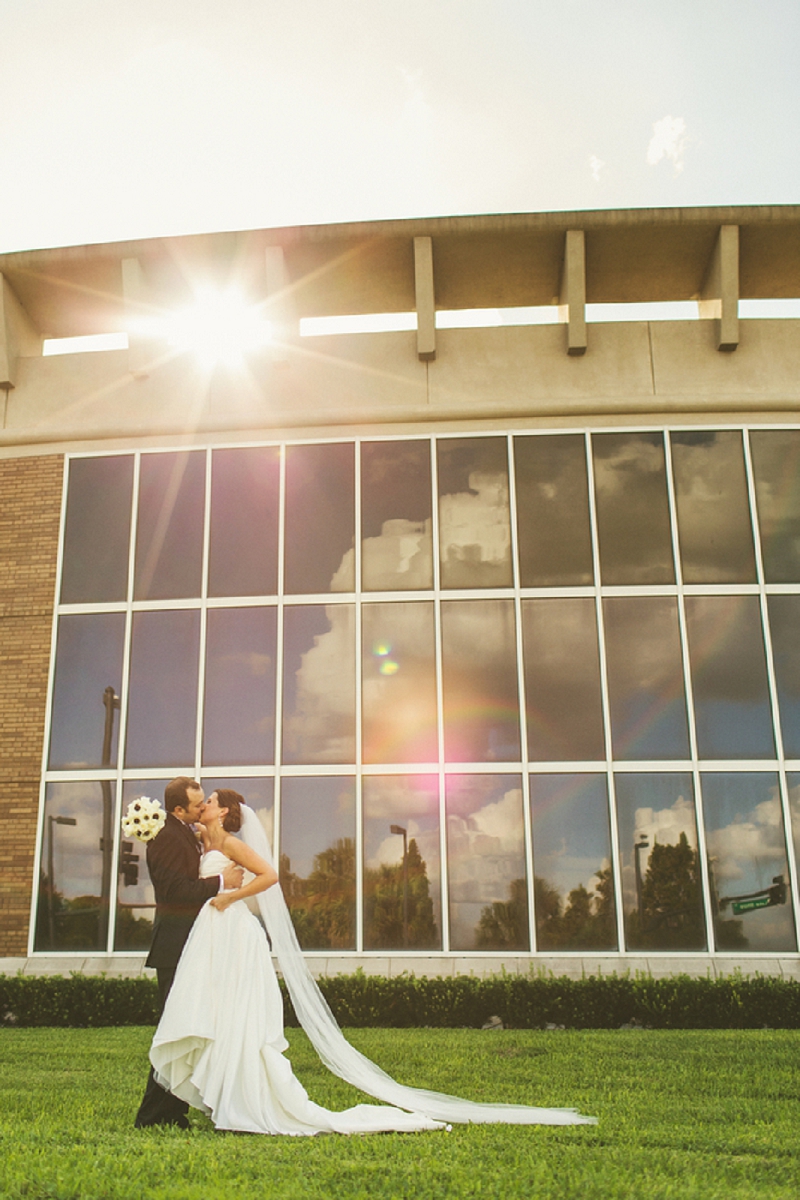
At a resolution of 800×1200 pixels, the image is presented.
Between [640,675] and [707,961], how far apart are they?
391cm

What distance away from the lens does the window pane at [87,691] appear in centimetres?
1403

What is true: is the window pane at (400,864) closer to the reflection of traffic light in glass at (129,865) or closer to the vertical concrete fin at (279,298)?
the reflection of traffic light in glass at (129,865)

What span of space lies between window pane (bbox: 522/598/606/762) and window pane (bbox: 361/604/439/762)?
1.44 m

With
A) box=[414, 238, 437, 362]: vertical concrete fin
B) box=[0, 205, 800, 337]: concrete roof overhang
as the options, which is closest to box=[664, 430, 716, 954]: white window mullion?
box=[0, 205, 800, 337]: concrete roof overhang

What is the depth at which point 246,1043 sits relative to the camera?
5.81 meters

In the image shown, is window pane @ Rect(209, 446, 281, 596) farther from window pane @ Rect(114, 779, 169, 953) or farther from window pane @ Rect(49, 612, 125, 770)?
window pane @ Rect(114, 779, 169, 953)

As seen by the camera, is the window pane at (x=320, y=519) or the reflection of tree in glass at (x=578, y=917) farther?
the window pane at (x=320, y=519)

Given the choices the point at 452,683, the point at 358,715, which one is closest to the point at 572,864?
the point at 452,683

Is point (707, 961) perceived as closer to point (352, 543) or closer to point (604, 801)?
point (604, 801)

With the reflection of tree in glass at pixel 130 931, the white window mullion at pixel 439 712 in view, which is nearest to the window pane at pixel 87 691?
the reflection of tree in glass at pixel 130 931

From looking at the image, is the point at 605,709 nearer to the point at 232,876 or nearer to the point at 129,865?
the point at 129,865

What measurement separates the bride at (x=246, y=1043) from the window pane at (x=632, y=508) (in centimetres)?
900

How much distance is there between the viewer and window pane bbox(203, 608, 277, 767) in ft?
45.2

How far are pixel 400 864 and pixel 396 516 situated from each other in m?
5.14
